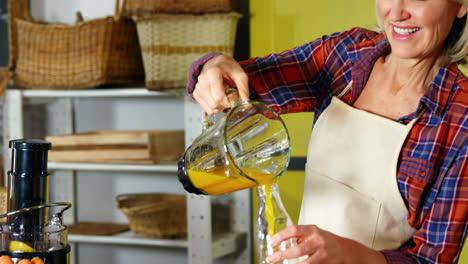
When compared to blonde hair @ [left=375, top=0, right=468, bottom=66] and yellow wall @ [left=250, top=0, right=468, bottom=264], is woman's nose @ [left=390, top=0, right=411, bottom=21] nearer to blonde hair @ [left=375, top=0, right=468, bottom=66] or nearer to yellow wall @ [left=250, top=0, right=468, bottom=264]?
blonde hair @ [left=375, top=0, right=468, bottom=66]

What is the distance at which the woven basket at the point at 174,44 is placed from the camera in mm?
2291

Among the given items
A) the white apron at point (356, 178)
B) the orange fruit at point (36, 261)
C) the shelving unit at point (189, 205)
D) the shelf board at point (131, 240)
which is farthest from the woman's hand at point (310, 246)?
the shelf board at point (131, 240)

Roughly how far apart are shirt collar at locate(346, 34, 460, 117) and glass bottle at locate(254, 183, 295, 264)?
0.40 meters

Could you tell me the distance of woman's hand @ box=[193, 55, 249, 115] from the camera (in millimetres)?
1145

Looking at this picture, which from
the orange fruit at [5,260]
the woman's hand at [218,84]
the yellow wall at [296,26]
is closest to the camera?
the orange fruit at [5,260]

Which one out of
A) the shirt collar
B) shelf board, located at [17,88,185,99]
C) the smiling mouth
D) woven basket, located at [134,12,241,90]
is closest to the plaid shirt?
the shirt collar

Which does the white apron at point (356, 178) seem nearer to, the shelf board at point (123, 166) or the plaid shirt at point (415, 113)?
the plaid shirt at point (415, 113)

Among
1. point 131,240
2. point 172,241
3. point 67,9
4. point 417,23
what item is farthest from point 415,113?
point 67,9

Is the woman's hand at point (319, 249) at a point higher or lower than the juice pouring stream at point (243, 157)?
lower

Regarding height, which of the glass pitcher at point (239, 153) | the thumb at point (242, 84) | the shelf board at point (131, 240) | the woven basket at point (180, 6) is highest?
the woven basket at point (180, 6)

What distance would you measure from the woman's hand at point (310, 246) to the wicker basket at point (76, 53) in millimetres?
1632

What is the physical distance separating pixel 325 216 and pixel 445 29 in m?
0.47

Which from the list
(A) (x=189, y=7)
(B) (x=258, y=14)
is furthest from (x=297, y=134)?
(A) (x=189, y=7)

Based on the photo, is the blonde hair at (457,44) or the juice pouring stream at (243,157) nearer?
the juice pouring stream at (243,157)
